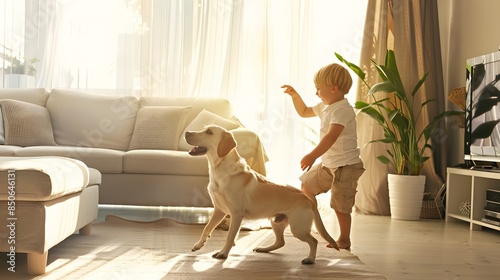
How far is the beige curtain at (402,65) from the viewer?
526cm

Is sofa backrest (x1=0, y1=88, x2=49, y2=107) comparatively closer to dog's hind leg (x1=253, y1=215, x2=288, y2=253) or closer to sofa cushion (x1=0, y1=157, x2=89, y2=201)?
sofa cushion (x1=0, y1=157, x2=89, y2=201)

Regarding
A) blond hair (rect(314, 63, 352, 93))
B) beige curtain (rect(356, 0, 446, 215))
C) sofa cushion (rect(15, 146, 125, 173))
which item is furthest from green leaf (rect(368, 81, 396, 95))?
sofa cushion (rect(15, 146, 125, 173))

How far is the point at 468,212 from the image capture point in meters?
4.75

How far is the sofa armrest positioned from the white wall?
199 cm

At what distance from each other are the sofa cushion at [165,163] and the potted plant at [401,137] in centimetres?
148

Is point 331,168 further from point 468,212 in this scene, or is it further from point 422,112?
point 422,112

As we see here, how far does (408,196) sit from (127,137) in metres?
2.22

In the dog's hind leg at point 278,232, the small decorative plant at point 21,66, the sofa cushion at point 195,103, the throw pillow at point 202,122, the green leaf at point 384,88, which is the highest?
the small decorative plant at point 21,66

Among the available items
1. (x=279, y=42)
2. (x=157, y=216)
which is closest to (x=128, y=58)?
(x=279, y=42)

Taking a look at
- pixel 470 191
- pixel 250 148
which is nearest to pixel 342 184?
pixel 250 148

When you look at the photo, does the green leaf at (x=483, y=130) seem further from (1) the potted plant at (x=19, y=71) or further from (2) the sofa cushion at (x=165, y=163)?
(1) the potted plant at (x=19, y=71)

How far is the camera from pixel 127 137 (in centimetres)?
495

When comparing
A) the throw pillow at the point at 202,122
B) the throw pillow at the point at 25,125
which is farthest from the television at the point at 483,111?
the throw pillow at the point at 25,125

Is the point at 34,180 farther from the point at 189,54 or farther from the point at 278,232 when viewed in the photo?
the point at 189,54
